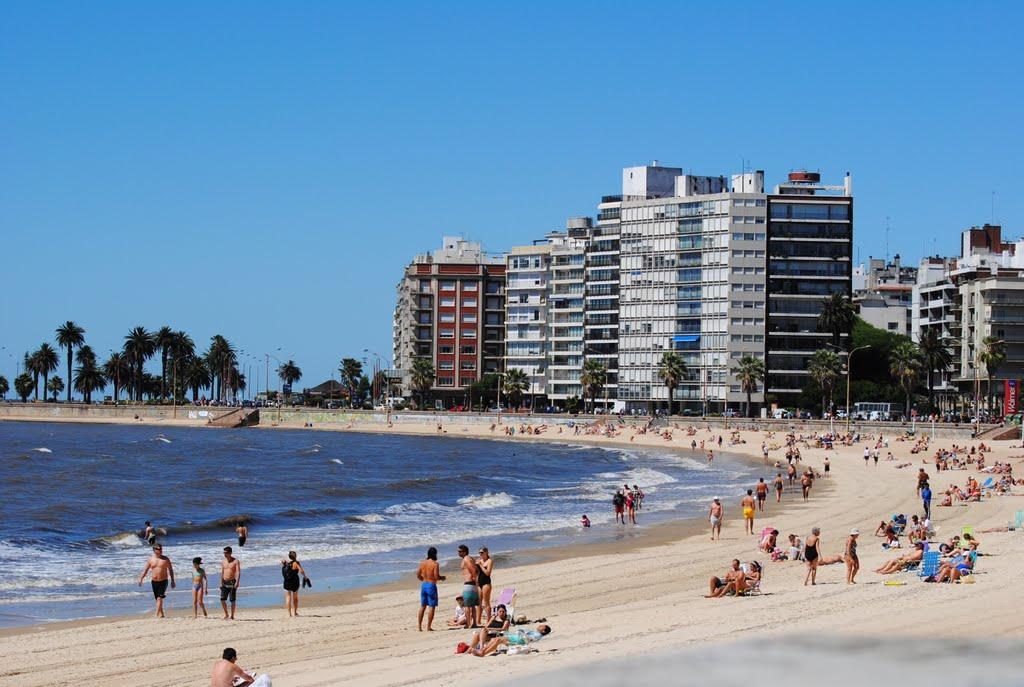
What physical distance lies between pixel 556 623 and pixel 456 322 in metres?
155

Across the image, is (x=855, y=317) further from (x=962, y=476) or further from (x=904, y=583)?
(x=904, y=583)

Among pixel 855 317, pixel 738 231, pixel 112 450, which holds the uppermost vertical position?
pixel 738 231

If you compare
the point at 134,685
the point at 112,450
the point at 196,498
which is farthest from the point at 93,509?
the point at 112,450

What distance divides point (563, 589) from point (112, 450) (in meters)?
81.5

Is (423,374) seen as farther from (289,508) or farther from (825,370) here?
(289,508)

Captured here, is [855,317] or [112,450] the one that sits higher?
[855,317]

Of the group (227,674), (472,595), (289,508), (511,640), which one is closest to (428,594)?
(472,595)

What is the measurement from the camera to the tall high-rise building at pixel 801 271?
13438cm

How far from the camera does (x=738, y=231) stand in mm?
137250

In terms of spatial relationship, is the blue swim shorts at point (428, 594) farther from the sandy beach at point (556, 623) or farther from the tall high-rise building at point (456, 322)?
the tall high-rise building at point (456, 322)

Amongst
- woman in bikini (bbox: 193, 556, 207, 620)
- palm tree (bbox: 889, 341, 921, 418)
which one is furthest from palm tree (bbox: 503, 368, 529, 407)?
woman in bikini (bbox: 193, 556, 207, 620)

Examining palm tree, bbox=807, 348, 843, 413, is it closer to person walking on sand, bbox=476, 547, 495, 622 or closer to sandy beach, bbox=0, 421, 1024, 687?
sandy beach, bbox=0, 421, 1024, 687

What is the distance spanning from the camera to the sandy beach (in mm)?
18016

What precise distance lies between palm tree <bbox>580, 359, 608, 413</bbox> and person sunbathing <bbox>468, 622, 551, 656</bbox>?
127m
